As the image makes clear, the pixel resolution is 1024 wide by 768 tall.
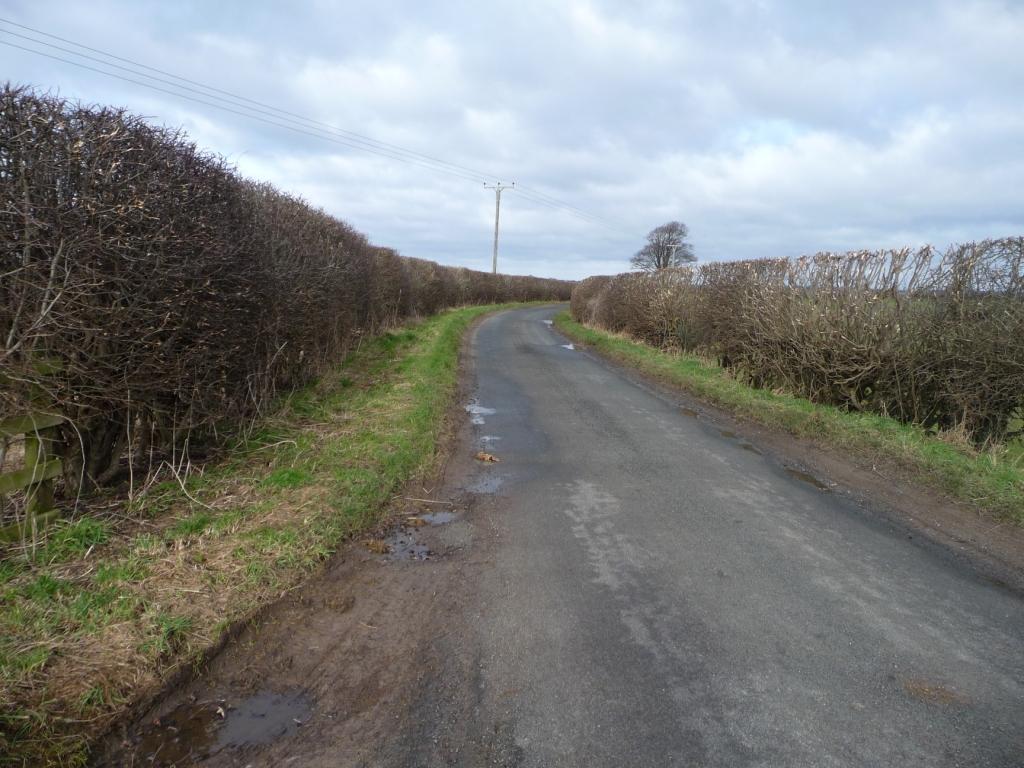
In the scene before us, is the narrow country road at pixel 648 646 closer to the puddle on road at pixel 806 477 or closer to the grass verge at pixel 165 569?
the grass verge at pixel 165 569

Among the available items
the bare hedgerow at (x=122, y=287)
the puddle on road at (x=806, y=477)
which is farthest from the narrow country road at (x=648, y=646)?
the bare hedgerow at (x=122, y=287)

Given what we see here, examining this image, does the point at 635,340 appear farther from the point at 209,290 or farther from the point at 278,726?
the point at 278,726

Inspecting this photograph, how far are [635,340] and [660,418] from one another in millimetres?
10806

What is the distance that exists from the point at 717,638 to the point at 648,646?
41 cm

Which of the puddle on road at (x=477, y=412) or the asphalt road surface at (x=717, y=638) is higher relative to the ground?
the puddle on road at (x=477, y=412)

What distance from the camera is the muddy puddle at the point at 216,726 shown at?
2.44 metres

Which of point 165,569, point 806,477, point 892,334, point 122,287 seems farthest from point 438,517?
point 892,334

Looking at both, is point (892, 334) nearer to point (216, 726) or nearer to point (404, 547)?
point (404, 547)

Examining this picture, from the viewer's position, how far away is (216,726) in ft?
8.50

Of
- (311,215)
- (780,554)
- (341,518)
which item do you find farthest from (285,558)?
(311,215)

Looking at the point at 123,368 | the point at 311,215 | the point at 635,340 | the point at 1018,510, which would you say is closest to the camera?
the point at 123,368

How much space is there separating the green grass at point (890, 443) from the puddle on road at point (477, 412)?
400 centimetres

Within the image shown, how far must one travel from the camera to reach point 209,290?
15.2 feet

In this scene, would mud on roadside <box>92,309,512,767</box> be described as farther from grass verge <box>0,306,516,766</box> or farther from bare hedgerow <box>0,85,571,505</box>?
bare hedgerow <box>0,85,571,505</box>
